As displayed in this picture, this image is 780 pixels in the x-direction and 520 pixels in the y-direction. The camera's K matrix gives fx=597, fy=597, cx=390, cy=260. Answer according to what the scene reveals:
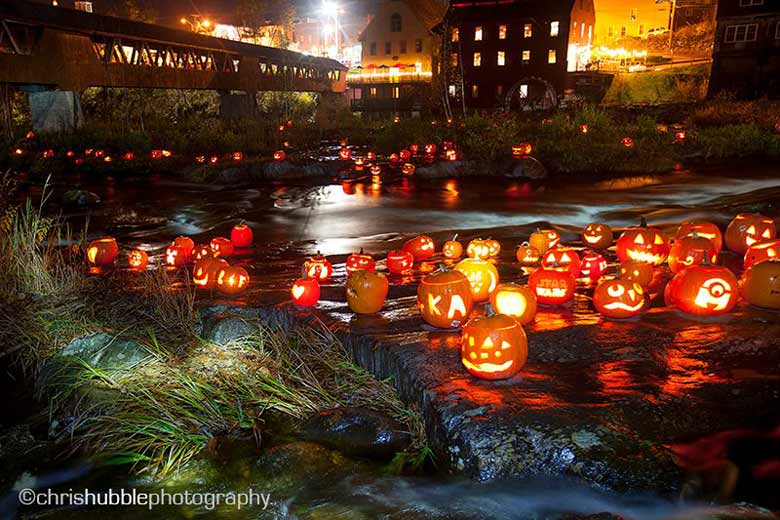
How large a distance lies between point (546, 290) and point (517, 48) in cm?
5284

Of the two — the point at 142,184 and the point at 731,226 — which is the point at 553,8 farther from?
the point at 731,226

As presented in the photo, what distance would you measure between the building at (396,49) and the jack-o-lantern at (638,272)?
62298mm

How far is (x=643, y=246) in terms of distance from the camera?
27.0 ft

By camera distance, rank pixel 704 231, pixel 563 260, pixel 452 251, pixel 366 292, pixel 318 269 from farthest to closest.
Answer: pixel 452 251, pixel 704 231, pixel 318 269, pixel 563 260, pixel 366 292

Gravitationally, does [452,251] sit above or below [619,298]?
below

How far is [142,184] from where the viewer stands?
888 inches

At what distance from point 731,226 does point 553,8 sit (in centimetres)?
5002

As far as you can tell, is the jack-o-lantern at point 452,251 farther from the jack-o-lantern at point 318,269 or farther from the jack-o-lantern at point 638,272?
the jack-o-lantern at point 638,272

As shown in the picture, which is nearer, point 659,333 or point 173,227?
point 659,333

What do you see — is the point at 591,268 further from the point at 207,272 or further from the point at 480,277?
the point at 207,272

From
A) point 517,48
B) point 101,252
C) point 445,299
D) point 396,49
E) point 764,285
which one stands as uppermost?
point 396,49

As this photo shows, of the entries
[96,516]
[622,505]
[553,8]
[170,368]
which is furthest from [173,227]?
[553,8]

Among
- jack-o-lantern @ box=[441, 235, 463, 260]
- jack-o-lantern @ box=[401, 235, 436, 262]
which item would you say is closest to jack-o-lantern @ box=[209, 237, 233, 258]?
jack-o-lantern @ box=[401, 235, 436, 262]

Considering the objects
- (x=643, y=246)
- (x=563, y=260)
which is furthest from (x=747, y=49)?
(x=563, y=260)
